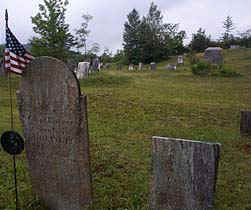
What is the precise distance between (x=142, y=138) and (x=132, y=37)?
35.5 metres

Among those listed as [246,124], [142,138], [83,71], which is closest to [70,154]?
[142,138]

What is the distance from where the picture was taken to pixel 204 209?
2.77 meters

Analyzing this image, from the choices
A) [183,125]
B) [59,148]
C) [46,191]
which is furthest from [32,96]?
[183,125]

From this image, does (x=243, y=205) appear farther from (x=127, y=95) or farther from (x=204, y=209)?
(x=127, y=95)

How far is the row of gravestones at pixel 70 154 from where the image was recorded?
2.70m

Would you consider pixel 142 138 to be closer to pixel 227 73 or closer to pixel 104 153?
pixel 104 153

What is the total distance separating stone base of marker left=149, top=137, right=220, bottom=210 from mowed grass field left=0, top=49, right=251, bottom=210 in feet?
1.55

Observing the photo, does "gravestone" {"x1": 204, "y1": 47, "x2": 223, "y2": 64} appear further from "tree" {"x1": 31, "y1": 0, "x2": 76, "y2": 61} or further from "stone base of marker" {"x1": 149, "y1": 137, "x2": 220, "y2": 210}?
"stone base of marker" {"x1": 149, "y1": 137, "x2": 220, "y2": 210}

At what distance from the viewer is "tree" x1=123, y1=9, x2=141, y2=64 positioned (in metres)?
36.3

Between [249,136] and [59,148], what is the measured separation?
414cm

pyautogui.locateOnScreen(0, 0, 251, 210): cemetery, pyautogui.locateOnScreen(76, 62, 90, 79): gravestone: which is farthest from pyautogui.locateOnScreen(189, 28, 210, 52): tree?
pyautogui.locateOnScreen(0, 0, 251, 210): cemetery

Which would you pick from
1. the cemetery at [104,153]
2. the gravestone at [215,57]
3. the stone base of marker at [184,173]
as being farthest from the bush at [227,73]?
the stone base of marker at [184,173]

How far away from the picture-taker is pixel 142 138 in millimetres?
5652

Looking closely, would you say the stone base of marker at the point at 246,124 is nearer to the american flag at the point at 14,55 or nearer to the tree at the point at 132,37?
the american flag at the point at 14,55
